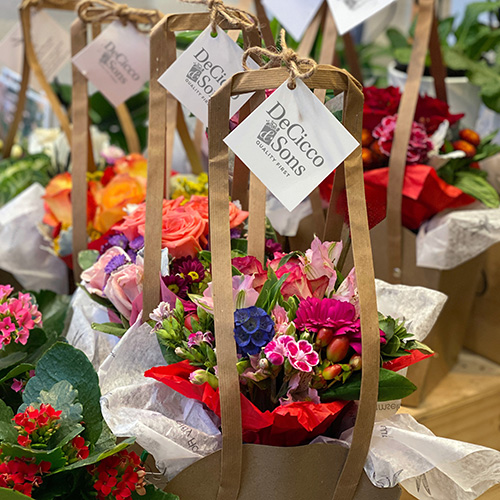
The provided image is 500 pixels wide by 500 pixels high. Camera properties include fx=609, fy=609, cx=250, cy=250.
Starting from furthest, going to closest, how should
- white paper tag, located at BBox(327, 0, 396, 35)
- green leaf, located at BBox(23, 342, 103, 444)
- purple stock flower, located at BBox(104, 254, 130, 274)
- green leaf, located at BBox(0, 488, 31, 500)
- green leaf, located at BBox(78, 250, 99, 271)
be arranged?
white paper tag, located at BBox(327, 0, 396, 35) < green leaf, located at BBox(78, 250, 99, 271) < purple stock flower, located at BBox(104, 254, 130, 274) < green leaf, located at BBox(23, 342, 103, 444) < green leaf, located at BBox(0, 488, 31, 500)

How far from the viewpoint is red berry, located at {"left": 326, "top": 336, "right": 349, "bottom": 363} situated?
2.13 feet

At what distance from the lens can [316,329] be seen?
654 mm

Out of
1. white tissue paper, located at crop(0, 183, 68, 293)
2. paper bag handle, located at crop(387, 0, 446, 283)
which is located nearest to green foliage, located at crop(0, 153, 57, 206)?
white tissue paper, located at crop(0, 183, 68, 293)

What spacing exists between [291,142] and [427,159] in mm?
540

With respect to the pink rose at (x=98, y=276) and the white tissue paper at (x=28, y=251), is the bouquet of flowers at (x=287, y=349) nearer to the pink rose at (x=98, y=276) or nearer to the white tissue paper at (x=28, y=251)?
the pink rose at (x=98, y=276)

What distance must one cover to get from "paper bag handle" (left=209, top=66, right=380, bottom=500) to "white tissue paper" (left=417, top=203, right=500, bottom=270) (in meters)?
0.44

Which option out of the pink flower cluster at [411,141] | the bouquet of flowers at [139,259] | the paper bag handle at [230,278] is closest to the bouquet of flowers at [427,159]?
the pink flower cluster at [411,141]

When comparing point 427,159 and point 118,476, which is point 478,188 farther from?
point 118,476

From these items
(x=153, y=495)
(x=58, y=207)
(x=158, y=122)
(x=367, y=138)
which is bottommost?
(x=153, y=495)

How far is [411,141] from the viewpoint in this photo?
3.60ft

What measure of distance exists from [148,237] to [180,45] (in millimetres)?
939

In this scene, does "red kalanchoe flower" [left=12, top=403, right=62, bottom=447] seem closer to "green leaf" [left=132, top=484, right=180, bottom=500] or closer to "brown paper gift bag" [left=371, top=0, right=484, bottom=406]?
"green leaf" [left=132, top=484, right=180, bottom=500]

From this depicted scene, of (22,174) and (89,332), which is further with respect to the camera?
A: (22,174)

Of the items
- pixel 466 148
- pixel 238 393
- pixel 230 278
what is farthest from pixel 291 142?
pixel 466 148
